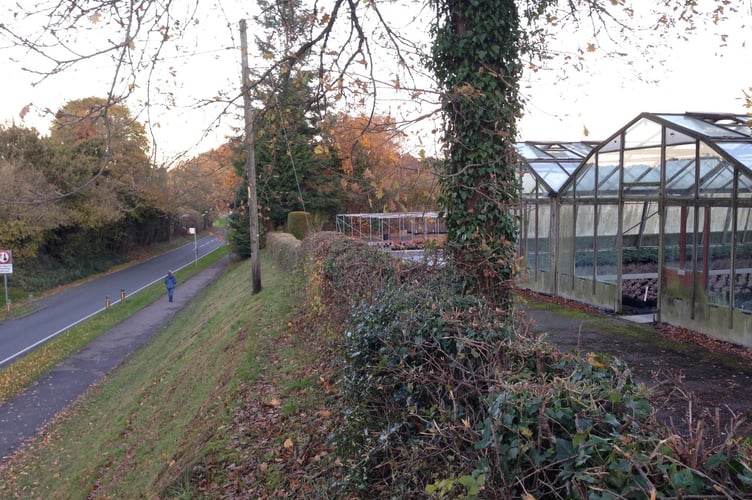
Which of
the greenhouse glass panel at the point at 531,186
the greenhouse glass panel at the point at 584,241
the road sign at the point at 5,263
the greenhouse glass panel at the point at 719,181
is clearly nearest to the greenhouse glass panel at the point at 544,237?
the greenhouse glass panel at the point at 531,186

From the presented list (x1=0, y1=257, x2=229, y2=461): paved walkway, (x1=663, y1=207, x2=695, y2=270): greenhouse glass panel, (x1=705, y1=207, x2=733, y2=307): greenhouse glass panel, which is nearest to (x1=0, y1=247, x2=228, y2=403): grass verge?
(x1=0, y1=257, x2=229, y2=461): paved walkway

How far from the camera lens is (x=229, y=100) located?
6621 mm

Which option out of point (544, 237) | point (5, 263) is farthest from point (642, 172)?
point (5, 263)

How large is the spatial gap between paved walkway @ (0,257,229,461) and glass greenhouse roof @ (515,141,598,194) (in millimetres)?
13890

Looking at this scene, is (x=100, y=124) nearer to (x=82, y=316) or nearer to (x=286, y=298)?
(x=286, y=298)

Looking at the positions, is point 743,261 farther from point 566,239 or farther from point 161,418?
point 161,418

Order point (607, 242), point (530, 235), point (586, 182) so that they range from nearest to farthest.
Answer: point (607, 242), point (586, 182), point (530, 235)

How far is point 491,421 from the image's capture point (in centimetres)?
291

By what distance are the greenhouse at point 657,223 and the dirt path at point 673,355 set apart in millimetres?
524

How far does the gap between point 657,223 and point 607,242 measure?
125 centimetres

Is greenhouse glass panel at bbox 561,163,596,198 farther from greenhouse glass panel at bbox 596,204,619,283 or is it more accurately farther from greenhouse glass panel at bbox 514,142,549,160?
greenhouse glass panel at bbox 514,142,549,160

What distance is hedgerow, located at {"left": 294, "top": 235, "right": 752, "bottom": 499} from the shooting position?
2.21 m

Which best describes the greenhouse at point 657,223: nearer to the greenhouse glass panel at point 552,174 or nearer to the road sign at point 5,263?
the greenhouse glass panel at point 552,174

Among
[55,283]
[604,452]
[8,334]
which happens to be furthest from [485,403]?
[55,283]
